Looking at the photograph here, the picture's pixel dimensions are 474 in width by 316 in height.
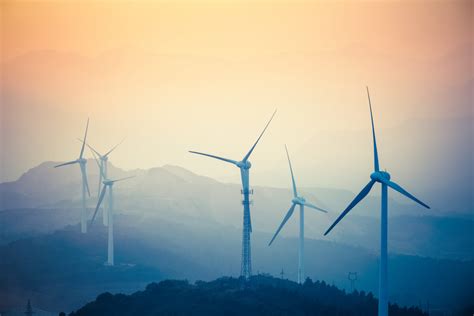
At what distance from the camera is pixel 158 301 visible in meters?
98.6

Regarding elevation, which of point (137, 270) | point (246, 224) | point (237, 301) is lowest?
point (137, 270)

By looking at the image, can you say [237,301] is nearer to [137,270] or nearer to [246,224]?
[246,224]

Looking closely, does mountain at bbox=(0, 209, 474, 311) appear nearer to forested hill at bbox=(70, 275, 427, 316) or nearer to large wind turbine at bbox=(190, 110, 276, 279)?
forested hill at bbox=(70, 275, 427, 316)

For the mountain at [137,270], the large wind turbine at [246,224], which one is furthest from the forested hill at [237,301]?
the mountain at [137,270]

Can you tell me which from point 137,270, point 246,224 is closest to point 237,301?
point 246,224

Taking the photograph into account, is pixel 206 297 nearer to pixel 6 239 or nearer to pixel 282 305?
pixel 282 305

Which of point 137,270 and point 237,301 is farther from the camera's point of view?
point 137,270

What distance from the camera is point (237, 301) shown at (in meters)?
92.9

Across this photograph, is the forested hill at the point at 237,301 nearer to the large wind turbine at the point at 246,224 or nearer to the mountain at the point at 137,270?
the large wind turbine at the point at 246,224

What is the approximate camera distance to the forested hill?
92.4 m

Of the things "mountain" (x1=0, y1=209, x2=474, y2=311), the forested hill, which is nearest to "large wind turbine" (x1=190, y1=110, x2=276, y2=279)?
the forested hill

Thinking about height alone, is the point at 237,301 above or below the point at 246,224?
below

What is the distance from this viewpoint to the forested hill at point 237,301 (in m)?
92.4

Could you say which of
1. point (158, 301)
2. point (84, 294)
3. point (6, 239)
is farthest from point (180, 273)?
point (158, 301)
